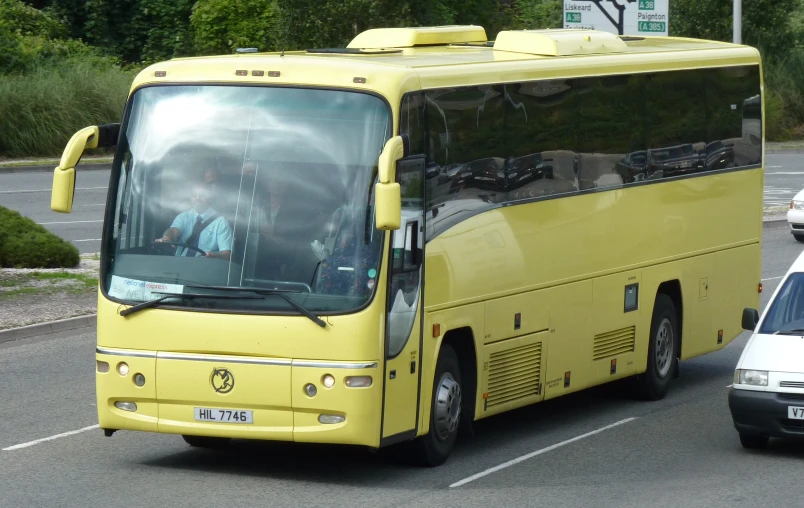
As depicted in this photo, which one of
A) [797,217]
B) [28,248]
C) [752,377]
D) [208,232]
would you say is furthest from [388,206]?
[797,217]

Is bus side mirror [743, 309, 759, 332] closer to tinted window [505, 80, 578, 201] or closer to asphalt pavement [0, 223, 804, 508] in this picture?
asphalt pavement [0, 223, 804, 508]

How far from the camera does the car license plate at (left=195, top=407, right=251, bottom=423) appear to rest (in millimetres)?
Result: 10359

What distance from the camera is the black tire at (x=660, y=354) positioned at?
577 inches

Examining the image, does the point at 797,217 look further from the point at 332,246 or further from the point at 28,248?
the point at 332,246

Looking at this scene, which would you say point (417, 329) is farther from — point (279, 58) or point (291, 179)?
point (279, 58)

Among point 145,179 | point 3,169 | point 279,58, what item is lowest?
point 3,169

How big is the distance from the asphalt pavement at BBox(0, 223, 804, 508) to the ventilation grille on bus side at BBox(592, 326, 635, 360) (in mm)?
584

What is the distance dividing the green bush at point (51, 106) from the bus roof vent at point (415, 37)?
29.5 m

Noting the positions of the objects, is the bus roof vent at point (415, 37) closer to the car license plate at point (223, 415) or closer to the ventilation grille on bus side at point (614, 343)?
the ventilation grille on bus side at point (614, 343)

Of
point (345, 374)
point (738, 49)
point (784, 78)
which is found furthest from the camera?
point (784, 78)

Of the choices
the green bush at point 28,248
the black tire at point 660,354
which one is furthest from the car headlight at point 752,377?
the green bush at point 28,248

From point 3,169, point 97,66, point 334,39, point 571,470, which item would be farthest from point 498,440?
point 97,66

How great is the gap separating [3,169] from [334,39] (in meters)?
10.7

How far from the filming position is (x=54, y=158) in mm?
41969
